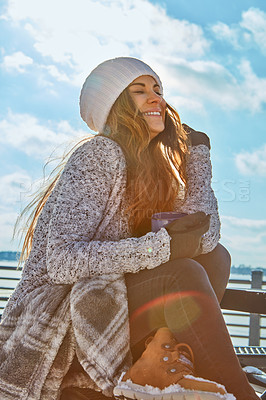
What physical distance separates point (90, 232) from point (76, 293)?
30 centimetres

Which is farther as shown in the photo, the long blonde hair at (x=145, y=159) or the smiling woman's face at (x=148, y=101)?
the smiling woman's face at (x=148, y=101)

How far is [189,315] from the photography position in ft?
4.98

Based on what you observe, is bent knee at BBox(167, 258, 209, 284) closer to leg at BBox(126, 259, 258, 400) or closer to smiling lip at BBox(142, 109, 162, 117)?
leg at BBox(126, 259, 258, 400)

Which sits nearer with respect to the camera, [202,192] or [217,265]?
[217,265]

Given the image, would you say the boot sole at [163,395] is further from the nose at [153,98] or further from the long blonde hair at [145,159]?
the nose at [153,98]

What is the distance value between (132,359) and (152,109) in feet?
4.11

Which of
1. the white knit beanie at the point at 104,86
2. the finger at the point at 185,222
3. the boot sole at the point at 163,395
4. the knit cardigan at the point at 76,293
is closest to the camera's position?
the boot sole at the point at 163,395

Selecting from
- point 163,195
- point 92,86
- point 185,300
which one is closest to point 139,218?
point 163,195

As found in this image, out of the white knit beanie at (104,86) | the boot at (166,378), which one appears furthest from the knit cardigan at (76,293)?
the white knit beanie at (104,86)

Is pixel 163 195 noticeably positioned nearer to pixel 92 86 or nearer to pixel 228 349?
pixel 92 86

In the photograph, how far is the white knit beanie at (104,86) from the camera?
219cm

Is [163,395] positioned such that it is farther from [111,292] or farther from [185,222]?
[185,222]

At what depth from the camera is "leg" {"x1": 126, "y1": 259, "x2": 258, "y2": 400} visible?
1.43 m

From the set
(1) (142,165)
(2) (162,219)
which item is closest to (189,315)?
(2) (162,219)
